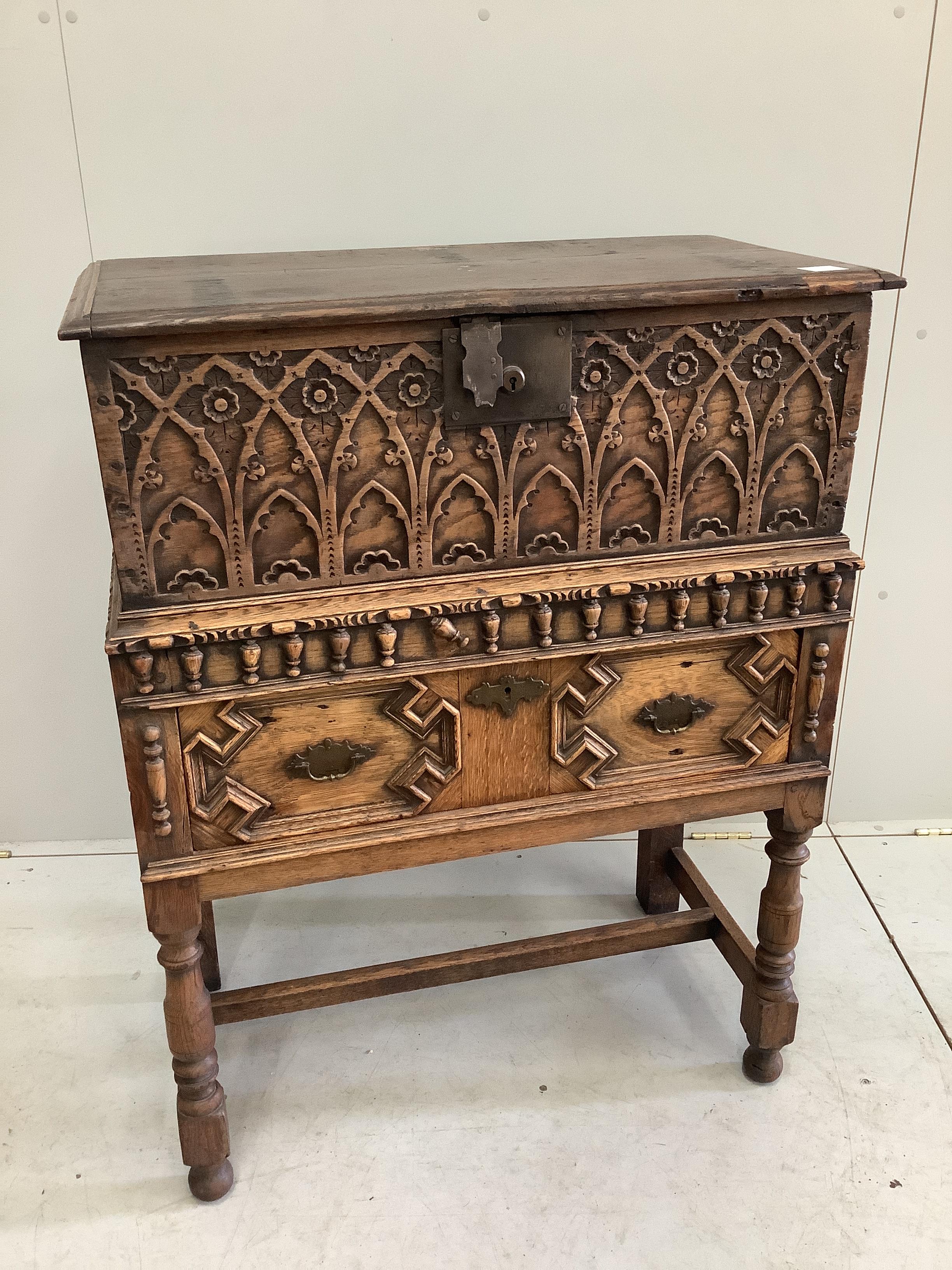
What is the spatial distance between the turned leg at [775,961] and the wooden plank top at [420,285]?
0.99 m

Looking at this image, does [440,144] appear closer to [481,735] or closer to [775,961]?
[481,735]

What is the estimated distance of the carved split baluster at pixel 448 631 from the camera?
1.73 meters

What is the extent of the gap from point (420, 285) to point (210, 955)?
62.8 inches

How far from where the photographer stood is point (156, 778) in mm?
1700

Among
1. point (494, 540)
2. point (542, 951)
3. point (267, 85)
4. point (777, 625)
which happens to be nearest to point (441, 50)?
point (267, 85)

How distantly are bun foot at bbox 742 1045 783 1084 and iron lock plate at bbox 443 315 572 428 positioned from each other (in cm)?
140

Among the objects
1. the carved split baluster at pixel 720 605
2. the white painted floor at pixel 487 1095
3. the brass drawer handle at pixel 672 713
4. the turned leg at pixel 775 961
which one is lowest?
the white painted floor at pixel 487 1095

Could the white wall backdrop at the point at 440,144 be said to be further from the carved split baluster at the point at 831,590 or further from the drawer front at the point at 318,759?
the drawer front at the point at 318,759

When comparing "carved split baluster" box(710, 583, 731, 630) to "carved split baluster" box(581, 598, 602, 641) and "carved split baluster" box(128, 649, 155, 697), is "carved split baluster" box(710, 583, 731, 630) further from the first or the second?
"carved split baluster" box(128, 649, 155, 697)

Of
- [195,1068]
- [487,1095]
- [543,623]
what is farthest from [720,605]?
[195,1068]

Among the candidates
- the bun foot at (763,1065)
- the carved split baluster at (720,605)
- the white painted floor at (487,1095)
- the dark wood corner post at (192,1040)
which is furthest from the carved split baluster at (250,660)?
the bun foot at (763,1065)

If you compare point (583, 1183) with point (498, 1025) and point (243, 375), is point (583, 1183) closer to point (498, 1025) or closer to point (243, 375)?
point (498, 1025)

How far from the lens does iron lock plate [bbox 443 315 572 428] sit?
1606 millimetres

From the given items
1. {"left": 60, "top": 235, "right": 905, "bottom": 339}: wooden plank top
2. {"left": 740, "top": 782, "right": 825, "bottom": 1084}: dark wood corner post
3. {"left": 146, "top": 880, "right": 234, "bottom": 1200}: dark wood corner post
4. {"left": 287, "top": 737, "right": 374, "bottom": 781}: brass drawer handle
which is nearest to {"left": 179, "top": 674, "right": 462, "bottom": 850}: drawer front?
{"left": 287, "top": 737, "right": 374, "bottom": 781}: brass drawer handle
